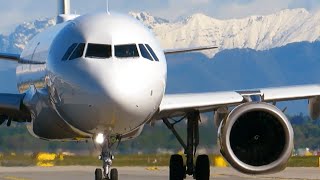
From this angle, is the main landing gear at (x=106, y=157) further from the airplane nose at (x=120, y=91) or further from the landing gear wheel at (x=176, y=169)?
the landing gear wheel at (x=176, y=169)

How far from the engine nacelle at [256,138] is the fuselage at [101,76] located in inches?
86.3

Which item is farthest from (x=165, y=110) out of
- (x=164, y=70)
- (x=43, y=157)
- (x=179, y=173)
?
(x=43, y=157)

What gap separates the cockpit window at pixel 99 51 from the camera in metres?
19.8

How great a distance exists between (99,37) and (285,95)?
5971 millimetres

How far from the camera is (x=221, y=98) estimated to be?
2402 centimetres

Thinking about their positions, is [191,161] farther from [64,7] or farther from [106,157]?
[64,7]

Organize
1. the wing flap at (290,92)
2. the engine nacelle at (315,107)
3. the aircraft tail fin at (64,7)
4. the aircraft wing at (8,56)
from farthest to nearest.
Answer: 1. the aircraft tail fin at (64,7)
2. the aircraft wing at (8,56)
3. the engine nacelle at (315,107)
4. the wing flap at (290,92)

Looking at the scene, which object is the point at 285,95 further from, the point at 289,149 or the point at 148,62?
the point at 148,62

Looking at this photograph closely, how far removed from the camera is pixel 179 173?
88.4 ft

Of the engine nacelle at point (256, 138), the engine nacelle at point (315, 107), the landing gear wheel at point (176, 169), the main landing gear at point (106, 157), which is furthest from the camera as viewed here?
the landing gear wheel at point (176, 169)

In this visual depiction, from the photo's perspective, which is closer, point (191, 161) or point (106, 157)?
point (106, 157)

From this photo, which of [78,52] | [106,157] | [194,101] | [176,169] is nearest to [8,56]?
[176,169]

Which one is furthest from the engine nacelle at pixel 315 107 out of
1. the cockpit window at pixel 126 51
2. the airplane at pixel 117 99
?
the cockpit window at pixel 126 51

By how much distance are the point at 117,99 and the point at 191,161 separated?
802cm
